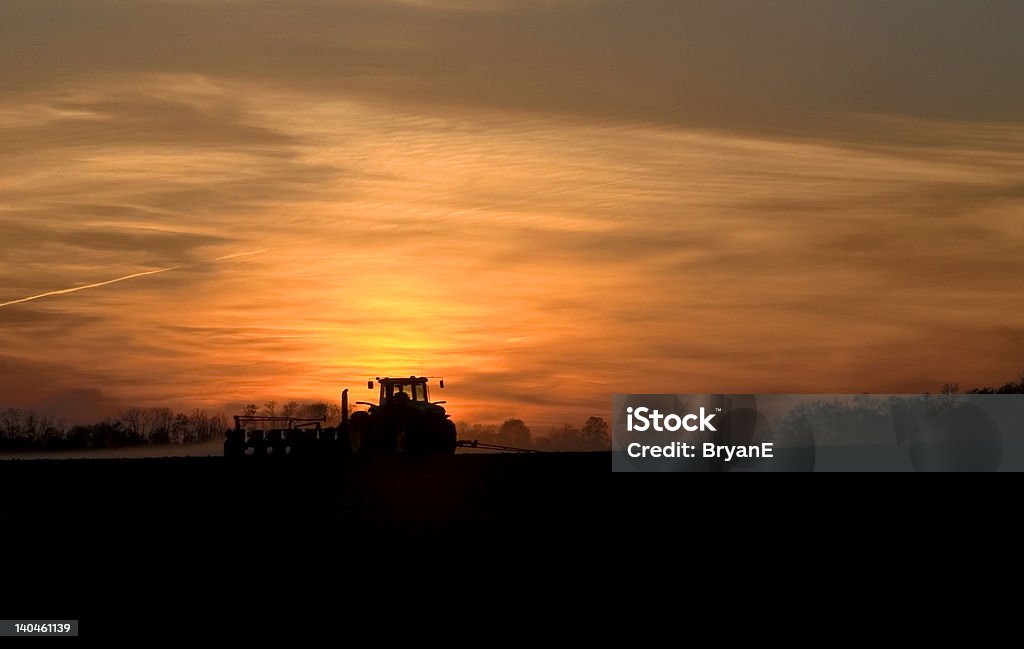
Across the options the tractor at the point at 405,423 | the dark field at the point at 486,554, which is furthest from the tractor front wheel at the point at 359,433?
the dark field at the point at 486,554

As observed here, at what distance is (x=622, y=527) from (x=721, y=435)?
26.7 meters

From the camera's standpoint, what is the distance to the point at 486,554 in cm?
2181

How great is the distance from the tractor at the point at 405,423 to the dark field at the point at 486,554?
1568 centimetres

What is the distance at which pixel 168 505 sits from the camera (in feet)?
107

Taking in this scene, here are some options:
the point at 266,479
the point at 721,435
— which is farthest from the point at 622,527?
the point at 721,435

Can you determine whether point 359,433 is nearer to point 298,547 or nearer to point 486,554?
point 298,547

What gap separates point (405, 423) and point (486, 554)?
112 feet

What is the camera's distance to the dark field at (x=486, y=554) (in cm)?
1647

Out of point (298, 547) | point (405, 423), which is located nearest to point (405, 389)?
point (405, 423)

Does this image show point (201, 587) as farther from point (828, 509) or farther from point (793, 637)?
point (828, 509)

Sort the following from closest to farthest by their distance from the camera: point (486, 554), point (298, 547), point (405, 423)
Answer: point (486, 554)
point (298, 547)
point (405, 423)

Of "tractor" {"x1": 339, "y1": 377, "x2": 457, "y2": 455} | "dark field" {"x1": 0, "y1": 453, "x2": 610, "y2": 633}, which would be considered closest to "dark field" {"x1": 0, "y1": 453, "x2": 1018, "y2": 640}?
"dark field" {"x1": 0, "y1": 453, "x2": 610, "y2": 633}

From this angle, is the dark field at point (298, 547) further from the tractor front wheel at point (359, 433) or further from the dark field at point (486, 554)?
the tractor front wheel at point (359, 433)

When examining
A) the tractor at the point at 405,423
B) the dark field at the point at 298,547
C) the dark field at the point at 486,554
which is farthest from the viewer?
the tractor at the point at 405,423
